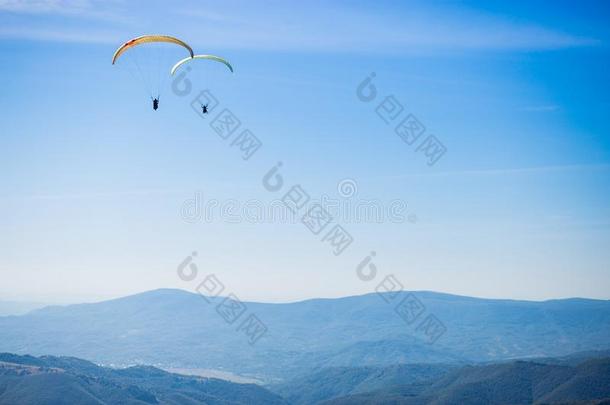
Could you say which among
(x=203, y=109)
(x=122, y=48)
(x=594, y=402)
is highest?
(x=122, y=48)

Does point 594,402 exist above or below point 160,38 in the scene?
A: below

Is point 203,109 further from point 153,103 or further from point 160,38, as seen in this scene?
point 160,38

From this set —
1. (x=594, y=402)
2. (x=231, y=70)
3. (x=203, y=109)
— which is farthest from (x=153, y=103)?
(x=594, y=402)

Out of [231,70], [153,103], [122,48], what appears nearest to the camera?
[122,48]

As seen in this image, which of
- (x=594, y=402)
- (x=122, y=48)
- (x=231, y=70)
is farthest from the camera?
(x=594, y=402)

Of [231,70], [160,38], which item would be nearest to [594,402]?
[231,70]

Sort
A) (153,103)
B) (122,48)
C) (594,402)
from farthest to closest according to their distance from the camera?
1. (594,402)
2. (153,103)
3. (122,48)

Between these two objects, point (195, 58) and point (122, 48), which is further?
point (195, 58)

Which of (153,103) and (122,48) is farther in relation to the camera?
(153,103)

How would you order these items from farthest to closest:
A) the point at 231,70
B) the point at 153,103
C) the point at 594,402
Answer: the point at 594,402, the point at 231,70, the point at 153,103

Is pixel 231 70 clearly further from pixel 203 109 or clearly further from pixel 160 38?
pixel 160 38
